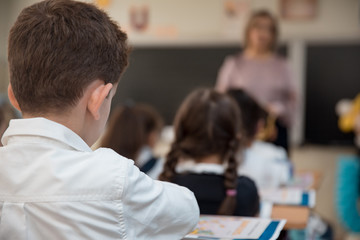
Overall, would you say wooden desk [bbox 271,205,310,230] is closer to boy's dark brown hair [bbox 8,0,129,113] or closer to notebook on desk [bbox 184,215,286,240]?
notebook on desk [bbox 184,215,286,240]

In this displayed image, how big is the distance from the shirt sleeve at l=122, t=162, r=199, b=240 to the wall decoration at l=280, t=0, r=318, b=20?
13.3ft

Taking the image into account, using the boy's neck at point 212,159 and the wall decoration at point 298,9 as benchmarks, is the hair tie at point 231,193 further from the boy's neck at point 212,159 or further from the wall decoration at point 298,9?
the wall decoration at point 298,9

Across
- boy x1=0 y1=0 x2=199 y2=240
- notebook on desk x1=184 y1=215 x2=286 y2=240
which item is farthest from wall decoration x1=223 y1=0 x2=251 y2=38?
boy x1=0 y1=0 x2=199 y2=240

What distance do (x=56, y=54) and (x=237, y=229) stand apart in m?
0.58

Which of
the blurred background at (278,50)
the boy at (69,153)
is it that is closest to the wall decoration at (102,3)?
the blurred background at (278,50)

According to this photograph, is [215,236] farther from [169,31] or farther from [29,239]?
[169,31]

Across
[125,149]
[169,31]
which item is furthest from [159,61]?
[125,149]

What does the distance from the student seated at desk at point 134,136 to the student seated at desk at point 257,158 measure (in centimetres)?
55

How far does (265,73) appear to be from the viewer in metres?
3.94

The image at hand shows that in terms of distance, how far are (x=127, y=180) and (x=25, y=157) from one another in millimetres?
179

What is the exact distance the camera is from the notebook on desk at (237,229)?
3.76 feet

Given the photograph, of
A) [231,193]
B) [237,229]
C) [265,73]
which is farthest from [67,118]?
[265,73]

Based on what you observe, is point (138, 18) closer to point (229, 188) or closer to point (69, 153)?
point (229, 188)

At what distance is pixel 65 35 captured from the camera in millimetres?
938
